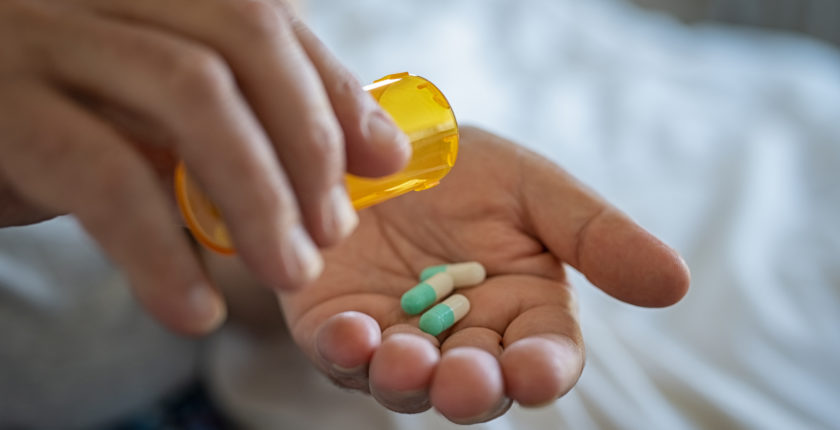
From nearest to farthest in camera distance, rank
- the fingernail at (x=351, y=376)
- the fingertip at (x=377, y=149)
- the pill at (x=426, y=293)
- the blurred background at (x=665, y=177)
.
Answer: the fingertip at (x=377, y=149) → the fingernail at (x=351, y=376) → the pill at (x=426, y=293) → the blurred background at (x=665, y=177)

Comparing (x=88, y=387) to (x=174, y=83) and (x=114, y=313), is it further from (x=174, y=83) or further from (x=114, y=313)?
(x=174, y=83)

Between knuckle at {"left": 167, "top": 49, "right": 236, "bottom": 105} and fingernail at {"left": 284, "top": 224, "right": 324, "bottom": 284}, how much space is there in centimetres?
11

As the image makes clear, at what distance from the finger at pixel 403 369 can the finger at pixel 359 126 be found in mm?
166

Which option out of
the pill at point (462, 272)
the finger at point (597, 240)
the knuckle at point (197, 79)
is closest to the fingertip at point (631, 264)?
the finger at point (597, 240)

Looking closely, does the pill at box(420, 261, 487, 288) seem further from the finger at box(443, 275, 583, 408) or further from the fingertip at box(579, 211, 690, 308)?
the fingertip at box(579, 211, 690, 308)

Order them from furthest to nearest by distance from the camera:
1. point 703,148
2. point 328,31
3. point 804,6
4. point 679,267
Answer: point 804,6, point 328,31, point 703,148, point 679,267

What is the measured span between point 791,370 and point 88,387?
44.7 inches

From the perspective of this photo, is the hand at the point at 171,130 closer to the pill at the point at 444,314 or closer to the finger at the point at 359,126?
the finger at the point at 359,126

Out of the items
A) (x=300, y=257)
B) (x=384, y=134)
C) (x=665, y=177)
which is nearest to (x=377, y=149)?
(x=384, y=134)

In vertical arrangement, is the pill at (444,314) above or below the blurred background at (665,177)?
above

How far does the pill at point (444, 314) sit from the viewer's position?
0.74m

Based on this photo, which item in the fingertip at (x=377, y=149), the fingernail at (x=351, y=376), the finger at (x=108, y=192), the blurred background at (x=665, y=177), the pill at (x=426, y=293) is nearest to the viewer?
the finger at (x=108, y=192)

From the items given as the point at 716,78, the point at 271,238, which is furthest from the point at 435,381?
the point at 716,78

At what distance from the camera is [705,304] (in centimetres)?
113
